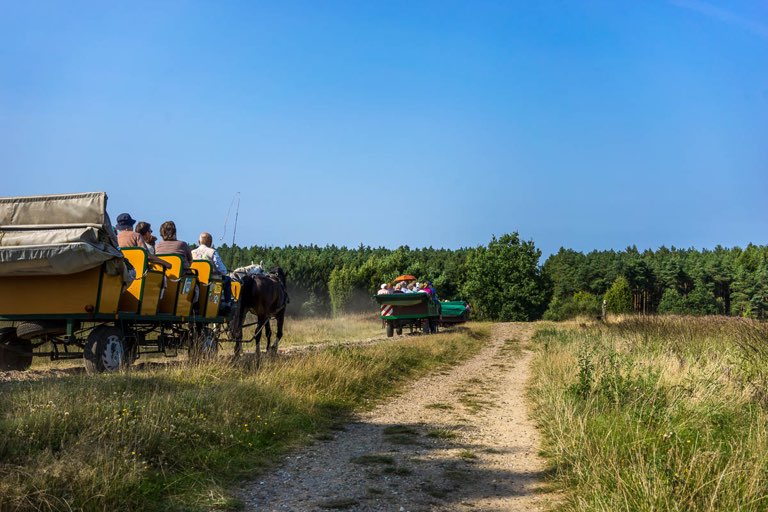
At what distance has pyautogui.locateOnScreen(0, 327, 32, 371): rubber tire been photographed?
979cm

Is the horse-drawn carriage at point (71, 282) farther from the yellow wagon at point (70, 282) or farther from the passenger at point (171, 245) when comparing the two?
the passenger at point (171, 245)

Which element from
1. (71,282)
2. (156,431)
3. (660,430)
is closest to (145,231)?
(71,282)

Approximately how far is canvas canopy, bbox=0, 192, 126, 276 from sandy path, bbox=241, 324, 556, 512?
13.5ft

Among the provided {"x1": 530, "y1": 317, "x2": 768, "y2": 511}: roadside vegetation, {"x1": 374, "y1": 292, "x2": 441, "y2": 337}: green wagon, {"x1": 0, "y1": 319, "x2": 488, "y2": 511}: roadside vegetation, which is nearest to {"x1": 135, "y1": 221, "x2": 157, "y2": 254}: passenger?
{"x1": 0, "y1": 319, "x2": 488, "y2": 511}: roadside vegetation

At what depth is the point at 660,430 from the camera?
6.00 meters

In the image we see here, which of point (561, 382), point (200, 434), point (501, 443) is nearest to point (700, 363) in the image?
point (561, 382)

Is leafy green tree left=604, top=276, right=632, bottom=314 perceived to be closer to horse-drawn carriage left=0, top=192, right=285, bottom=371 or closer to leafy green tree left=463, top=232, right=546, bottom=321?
leafy green tree left=463, top=232, right=546, bottom=321

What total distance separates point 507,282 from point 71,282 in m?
52.5

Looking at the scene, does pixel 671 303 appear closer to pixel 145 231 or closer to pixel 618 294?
pixel 618 294

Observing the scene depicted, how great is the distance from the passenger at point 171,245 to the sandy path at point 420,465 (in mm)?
4737

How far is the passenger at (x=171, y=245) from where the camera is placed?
1157 cm

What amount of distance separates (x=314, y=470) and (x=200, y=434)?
3.74ft

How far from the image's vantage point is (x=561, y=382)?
387 inches

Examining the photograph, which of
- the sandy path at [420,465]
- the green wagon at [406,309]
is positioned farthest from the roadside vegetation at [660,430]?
the green wagon at [406,309]
